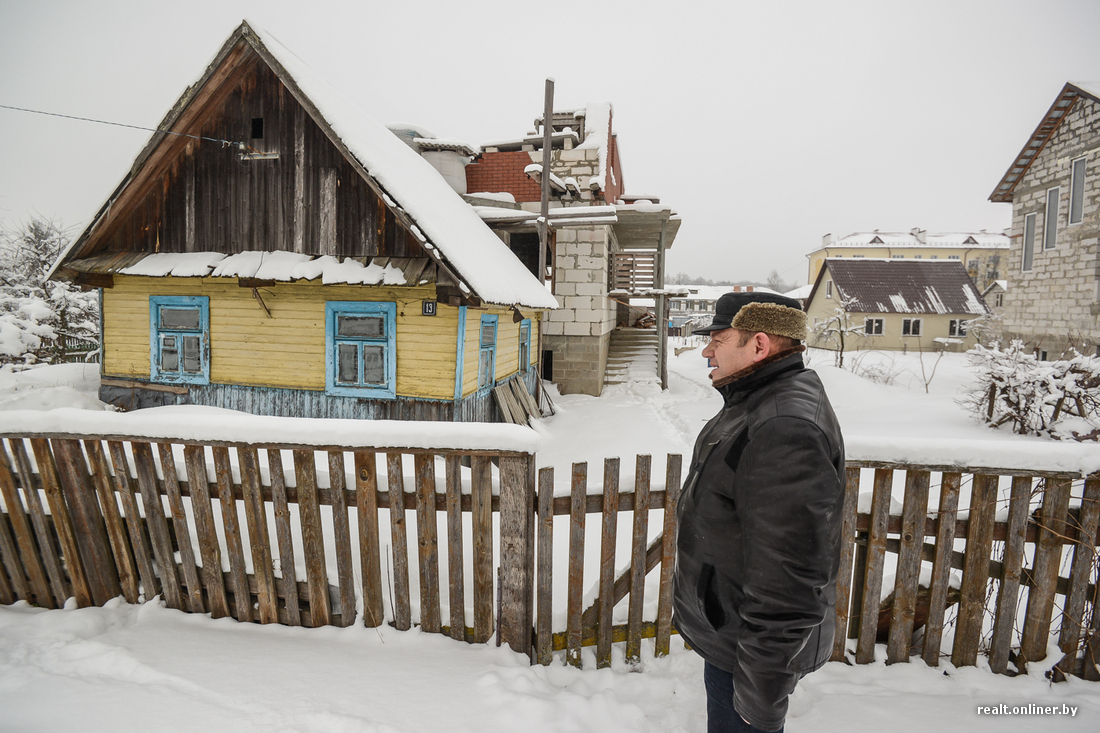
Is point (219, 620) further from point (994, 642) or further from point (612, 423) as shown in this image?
point (612, 423)

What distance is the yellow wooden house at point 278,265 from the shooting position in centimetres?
724

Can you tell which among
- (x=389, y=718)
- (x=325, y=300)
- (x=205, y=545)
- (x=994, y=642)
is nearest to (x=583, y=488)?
(x=389, y=718)

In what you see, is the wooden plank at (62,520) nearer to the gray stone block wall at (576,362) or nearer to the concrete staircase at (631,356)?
the gray stone block wall at (576,362)

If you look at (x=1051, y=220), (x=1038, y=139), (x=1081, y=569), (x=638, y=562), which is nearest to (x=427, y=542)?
(x=638, y=562)

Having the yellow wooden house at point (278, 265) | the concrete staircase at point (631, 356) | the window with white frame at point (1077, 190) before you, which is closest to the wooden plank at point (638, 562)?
the yellow wooden house at point (278, 265)

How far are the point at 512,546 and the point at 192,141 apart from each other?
910 cm

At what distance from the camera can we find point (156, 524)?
2.87 meters

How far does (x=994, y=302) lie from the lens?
38781 mm

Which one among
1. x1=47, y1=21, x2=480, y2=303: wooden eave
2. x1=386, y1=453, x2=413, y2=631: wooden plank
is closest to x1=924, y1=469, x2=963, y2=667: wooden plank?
x1=386, y1=453, x2=413, y2=631: wooden plank

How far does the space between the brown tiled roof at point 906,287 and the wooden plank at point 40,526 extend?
36871mm

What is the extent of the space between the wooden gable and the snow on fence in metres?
5.04

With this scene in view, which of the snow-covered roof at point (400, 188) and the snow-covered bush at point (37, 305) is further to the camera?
the snow-covered bush at point (37, 305)

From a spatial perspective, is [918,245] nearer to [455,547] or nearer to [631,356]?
[631,356]

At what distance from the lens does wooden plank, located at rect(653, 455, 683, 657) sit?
261 centimetres
